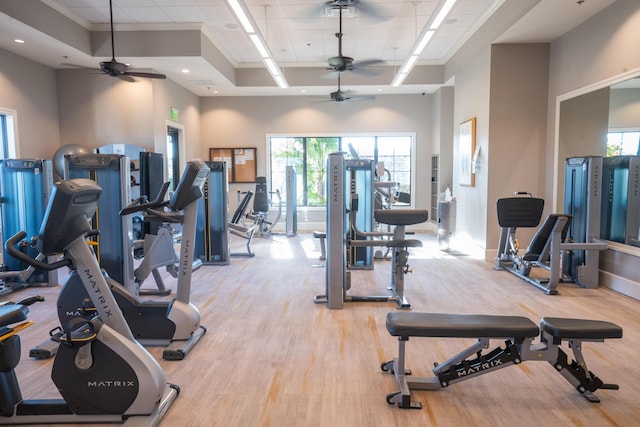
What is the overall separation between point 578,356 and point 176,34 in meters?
6.65

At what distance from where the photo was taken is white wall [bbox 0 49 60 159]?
6.15 m

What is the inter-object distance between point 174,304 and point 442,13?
3.94 meters

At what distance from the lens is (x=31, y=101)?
6719 mm

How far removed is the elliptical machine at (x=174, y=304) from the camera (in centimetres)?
285

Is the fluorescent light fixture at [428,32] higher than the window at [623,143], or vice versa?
the fluorescent light fixture at [428,32]

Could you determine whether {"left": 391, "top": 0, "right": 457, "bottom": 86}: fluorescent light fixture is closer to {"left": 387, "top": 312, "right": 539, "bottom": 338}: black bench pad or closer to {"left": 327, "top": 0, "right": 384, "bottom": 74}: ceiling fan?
{"left": 327, "top": 0, "right": 384, "bottom": 74}: ceiling fan

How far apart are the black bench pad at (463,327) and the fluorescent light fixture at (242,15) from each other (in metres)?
3.57

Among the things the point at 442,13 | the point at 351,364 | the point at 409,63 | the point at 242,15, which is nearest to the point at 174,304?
the point at 351,364

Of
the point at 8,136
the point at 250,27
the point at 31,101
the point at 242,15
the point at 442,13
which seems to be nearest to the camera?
the point at 442,13

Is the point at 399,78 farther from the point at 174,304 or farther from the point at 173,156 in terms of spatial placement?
the point at 174,304

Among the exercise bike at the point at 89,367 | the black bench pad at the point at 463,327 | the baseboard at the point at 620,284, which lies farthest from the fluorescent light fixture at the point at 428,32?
the exercise bike at the point at 89,367

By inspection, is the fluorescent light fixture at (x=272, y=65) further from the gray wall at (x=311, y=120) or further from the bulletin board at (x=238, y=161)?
the bulletin board at (x=238, y=161)

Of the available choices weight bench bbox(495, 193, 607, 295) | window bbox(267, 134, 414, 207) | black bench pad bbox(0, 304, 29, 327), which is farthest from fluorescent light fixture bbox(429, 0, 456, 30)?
window bbox(267, 134, 414, 207)

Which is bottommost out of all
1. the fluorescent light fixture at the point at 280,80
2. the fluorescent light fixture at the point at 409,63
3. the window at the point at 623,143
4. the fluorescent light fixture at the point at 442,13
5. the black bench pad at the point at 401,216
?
the black bench pad at the point at 401,216
